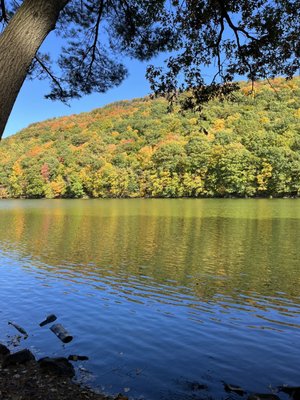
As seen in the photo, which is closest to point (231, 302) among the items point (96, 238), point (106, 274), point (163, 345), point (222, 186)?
point (163, 345)

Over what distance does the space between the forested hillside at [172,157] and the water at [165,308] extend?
167 feet

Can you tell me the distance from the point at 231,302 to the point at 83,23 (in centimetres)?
924

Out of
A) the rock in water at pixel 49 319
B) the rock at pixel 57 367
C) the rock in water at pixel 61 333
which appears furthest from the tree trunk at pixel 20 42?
the rock in water at pixel 49 319

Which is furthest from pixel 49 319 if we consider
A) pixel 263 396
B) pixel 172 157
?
pixel 172 157

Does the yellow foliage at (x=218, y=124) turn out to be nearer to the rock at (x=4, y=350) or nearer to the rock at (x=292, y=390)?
the rock at (x=4, y=350)

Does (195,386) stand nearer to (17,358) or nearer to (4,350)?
(17,358)

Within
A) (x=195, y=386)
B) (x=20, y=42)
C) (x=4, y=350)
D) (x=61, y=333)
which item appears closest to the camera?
(x=20, y=42)

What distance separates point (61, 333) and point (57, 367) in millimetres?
2297

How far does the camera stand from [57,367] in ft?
22.4

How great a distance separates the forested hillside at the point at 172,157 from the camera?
267 ft

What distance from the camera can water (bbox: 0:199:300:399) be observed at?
7.25 meters

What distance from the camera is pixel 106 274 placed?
16.6 metres

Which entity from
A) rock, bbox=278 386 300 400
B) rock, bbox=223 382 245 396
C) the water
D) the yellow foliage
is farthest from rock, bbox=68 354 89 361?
the yellow foliage

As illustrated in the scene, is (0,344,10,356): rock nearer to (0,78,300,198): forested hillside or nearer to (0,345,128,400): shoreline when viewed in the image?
(0,345,128,400): shoreline
